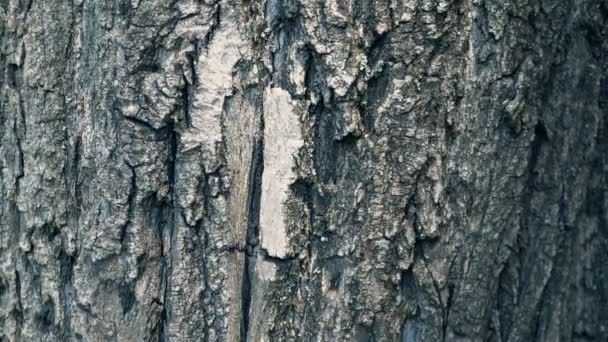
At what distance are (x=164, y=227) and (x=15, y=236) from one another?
1.28 ft

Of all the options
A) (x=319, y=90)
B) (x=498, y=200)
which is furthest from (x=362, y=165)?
(x=498, y=200)

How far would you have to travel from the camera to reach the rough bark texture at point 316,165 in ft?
4.56

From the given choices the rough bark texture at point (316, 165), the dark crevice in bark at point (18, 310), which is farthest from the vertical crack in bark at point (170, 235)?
the dark crevice in bark at point (18, 310)

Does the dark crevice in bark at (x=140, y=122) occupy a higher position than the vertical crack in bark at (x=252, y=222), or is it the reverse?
the dark crevice in bark at (x=140, y=122)

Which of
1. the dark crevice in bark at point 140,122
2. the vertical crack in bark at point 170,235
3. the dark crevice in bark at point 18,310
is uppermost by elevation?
the dark crevice in bark at point 140,122

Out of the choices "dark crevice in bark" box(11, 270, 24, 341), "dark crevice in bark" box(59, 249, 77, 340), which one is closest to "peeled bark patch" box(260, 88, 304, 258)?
"dark crevice in bark" box(59, 249, 77, 340)

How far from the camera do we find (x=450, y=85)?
1396 mm

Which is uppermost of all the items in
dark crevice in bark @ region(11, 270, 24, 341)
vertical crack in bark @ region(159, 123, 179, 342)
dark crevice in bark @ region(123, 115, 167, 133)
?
dark crevice in bark @ region(123, 115, 167, 133)

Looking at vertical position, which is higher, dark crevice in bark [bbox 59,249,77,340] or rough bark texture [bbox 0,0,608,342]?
rough bark texture [bbox 0,0,608,342]

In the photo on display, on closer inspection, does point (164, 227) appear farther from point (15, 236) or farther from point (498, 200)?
point (498, 200)

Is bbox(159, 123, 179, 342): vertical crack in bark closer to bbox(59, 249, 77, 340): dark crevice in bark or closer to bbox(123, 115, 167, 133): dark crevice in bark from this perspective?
bbox(123, 115, 167, 133): dark crevice in bark

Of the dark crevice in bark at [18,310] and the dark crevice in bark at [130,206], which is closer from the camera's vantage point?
Result: the dark crevice in bark at [130,206]

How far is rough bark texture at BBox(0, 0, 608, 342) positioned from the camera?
4.56 ft

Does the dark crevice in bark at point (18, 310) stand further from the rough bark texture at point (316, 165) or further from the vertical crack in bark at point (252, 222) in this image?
the vertical crack in bark at point (252, 222)
